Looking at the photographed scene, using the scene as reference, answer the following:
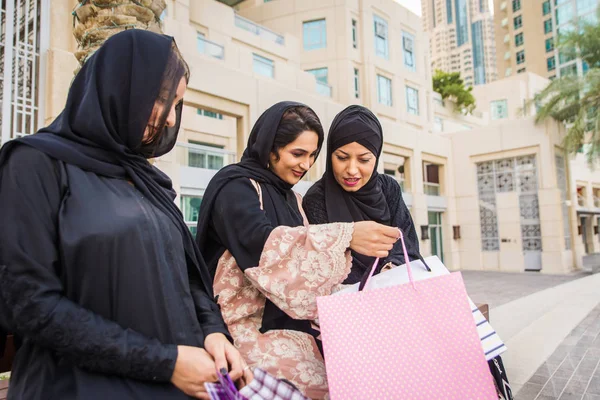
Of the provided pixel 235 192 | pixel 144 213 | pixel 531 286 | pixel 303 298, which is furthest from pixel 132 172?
pixel 531 286

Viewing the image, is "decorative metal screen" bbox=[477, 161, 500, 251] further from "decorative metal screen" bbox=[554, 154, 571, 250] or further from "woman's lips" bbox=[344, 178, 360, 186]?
"woman's lips" bbox=[344, 178, 360, 186]

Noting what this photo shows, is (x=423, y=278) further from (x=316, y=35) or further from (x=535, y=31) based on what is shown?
(x=535, y=31)

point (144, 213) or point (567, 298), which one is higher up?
point (144, 213)

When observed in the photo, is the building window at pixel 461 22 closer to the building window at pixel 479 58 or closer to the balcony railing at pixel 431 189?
the building window at pixel 479 58

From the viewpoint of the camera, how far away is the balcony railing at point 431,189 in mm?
18053

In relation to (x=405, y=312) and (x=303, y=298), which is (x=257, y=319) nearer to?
(x=303, y=298)

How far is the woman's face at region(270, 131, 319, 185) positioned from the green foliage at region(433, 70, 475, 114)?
94.0ft

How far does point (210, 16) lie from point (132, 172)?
53.3 ft

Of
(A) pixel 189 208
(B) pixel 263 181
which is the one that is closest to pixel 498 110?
(A) pixel 189 208

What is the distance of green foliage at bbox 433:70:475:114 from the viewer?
1091 inches

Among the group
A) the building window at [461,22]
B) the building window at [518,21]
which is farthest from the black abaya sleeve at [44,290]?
the building window at [461,22]

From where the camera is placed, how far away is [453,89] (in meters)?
27.6

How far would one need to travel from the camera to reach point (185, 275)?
3.66ft

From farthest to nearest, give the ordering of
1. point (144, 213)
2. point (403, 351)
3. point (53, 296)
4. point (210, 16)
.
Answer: point (210, 16)
point (403, 351)
point (144, 213)
point (53, 296)
